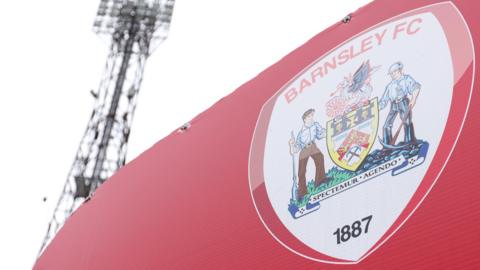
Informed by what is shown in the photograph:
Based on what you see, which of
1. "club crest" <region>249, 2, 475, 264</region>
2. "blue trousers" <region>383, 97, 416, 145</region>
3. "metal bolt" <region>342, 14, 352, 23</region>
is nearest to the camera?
"club crest" <region>249, 2, 475, 264</region>

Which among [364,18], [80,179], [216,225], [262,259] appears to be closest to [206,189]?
[216,225]

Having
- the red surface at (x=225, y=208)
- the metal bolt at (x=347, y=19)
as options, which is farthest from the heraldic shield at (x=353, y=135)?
the metal bolt at (x=347, y=19)

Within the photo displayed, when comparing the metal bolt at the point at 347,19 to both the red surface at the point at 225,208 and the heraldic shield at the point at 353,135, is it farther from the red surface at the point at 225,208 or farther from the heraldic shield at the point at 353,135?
the heraldic shield at the point at 353,135

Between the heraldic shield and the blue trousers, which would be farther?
the heraldic shield

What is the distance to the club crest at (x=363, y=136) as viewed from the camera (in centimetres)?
297

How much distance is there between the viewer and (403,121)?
3.15 m

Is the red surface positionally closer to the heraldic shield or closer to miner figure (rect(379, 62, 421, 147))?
miner figure (rect(379, 62, 421, 147))

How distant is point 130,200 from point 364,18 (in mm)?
2480

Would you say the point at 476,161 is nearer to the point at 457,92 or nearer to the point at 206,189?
the point at 457,92

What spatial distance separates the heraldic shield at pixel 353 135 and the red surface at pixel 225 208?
562mm

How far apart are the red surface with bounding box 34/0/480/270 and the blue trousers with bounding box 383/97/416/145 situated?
325 millimetres

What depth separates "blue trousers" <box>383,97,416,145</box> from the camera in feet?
10.1

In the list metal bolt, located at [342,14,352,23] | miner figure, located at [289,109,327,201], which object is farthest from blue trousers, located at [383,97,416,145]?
metal bolt, located at [342,14,352,23]

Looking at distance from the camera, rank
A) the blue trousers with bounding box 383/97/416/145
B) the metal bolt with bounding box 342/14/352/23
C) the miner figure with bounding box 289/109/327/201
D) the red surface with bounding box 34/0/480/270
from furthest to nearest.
→ the metal bolt with bounding box 342/14/352/23 → the miner figure with bounding box 289/109/327/201 → the blue trousers with bounding box 383/97/416/145 → the red surface with bounding box 34/0/480/270
